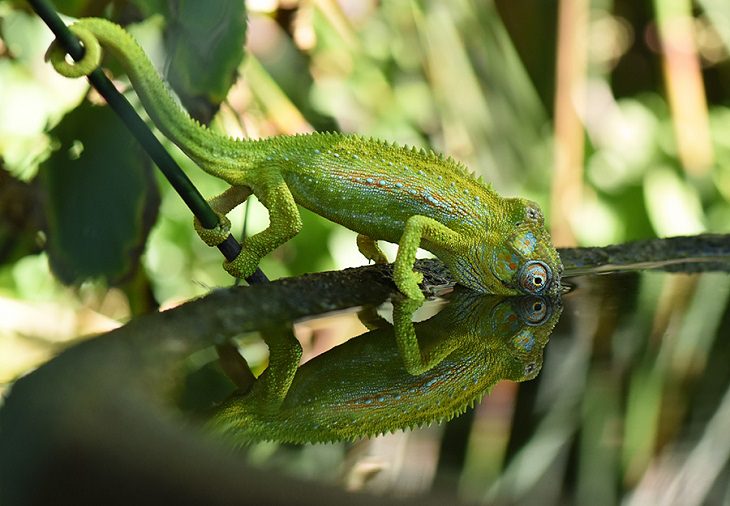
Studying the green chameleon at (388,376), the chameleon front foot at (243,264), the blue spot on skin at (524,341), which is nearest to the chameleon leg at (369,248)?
the chameleon front foot at (243,264)

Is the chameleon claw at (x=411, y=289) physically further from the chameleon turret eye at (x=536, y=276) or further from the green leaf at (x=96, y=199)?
the green leaf at (x=96, y=199)

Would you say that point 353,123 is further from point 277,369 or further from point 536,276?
point 277,369

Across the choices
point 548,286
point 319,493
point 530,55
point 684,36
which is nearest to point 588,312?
point 548,286

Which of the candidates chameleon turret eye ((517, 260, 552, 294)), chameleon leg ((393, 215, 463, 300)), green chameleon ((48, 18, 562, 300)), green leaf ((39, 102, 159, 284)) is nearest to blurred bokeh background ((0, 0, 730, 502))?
green leaf ((39, 102, 159, 284))

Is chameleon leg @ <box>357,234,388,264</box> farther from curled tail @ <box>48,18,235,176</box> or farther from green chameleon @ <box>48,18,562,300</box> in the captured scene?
curled tail @ <box>48,18,235,176</box>

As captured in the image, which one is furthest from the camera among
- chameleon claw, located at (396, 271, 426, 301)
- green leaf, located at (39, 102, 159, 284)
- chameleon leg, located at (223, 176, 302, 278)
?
green leaf, located at (39, 102, 159, 284)

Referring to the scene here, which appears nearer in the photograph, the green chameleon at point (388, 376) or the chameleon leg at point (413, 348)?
the green chameleon at point (388, 376)

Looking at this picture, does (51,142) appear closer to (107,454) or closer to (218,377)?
(218,377)
